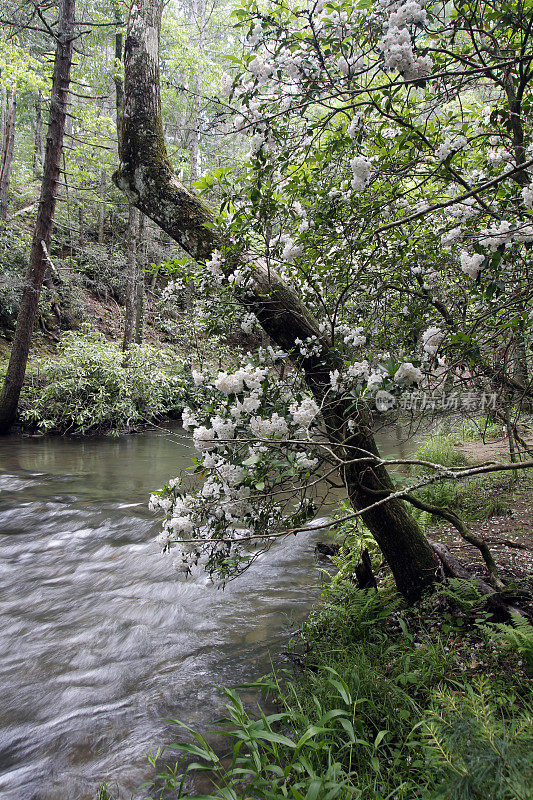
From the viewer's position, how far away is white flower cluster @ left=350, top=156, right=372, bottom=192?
219 cm

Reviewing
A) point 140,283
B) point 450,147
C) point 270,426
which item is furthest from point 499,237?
point 140,283

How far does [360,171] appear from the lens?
2.23 meters

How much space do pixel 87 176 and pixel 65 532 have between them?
1214cm

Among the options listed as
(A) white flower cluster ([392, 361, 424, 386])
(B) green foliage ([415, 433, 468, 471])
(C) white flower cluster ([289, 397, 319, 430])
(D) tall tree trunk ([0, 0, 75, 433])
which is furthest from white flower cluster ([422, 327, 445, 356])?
(D) tall tree trunk ([0, 0, 75, 433])

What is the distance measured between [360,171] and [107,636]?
3575 mm

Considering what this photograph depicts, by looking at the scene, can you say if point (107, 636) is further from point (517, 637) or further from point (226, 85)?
point (226, 85)

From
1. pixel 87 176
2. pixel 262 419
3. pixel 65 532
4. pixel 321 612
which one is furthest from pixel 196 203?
pixel 87 176

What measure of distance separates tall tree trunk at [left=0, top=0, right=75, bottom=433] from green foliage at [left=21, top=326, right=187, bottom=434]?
2.64 feet

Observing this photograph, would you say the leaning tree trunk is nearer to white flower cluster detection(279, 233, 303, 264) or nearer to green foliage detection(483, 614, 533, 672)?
white flower cluster detection(279, 233, 303, 264)

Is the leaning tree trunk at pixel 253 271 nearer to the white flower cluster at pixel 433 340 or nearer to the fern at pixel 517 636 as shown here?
the white flower cluster at pixel 433 340

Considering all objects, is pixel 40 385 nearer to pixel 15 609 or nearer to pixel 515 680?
pixel 15 609

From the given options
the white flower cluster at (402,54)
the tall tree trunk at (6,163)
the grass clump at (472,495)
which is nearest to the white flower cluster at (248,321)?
the white flower cluster at (402,54)

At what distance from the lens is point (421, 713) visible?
6.66 ft

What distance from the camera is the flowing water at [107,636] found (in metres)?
2.27
